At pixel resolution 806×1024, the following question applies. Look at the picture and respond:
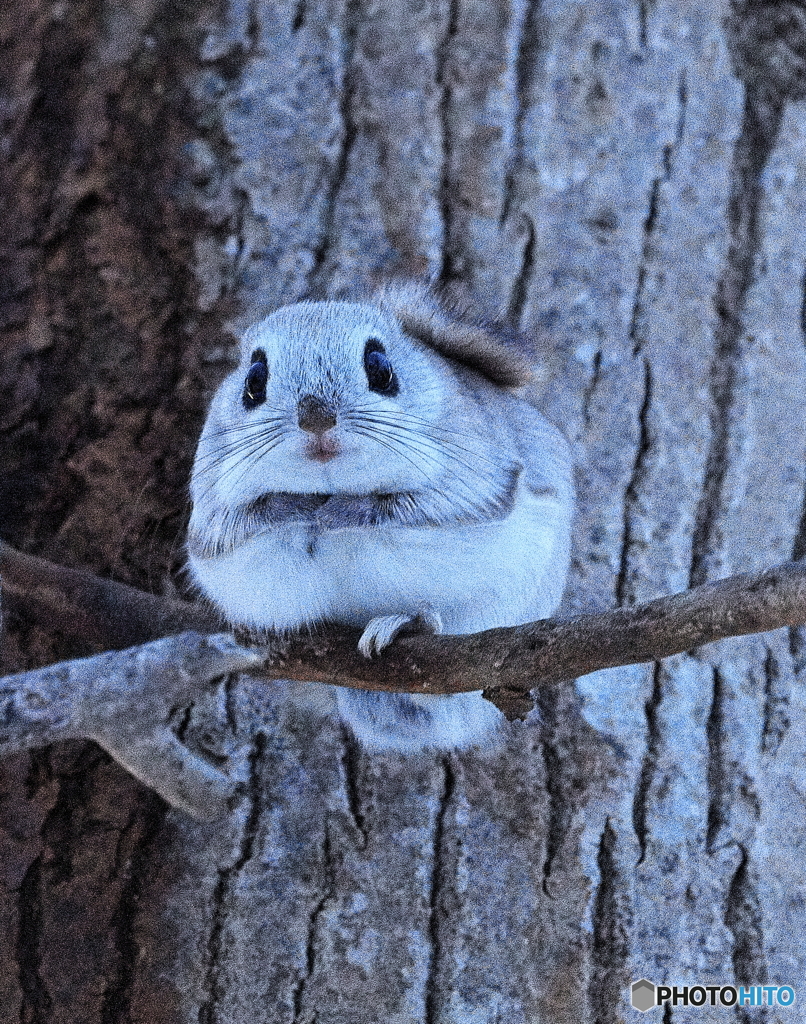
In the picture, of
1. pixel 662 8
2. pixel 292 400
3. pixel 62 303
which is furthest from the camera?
pixel 662 8

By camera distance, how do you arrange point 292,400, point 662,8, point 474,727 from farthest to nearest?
1. point 662,8
2. point 474,727
3. point 292,400

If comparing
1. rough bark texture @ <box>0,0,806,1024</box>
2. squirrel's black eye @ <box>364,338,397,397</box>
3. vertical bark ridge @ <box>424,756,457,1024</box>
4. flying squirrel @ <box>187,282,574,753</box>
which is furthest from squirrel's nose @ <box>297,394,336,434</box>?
vertical bark ridge @ <box>424,756,457,1024</box>

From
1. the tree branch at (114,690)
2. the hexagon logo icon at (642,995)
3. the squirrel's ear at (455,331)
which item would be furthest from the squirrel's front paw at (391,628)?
the hexagon logo icon at (642,995)

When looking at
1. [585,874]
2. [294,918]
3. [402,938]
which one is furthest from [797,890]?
[294,918]

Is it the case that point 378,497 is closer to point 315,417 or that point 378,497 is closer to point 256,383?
point 315,417

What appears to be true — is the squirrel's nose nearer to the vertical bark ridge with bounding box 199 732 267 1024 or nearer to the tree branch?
the tree branch

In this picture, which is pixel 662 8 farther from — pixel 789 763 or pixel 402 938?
pixel 402 938

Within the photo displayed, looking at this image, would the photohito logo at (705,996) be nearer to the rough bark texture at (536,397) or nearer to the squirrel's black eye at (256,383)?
the rough bark texture at (536,397)
